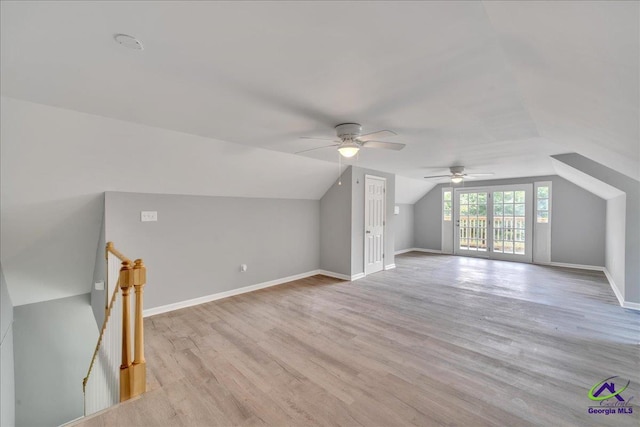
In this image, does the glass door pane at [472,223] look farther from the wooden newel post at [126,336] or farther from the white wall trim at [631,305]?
the wooden newel post at [126,336]

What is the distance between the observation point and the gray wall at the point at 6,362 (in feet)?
9.66

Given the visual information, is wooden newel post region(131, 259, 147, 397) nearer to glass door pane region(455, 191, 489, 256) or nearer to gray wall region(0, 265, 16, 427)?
gray wall region(0, 265, 16, 427)

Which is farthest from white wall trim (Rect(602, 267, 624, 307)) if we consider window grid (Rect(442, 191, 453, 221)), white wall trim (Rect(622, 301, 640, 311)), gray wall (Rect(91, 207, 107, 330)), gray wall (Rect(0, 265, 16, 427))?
gray wall (Rect(0, 265, 16, 427))

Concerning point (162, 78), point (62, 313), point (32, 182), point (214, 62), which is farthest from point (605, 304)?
point (62, 313)

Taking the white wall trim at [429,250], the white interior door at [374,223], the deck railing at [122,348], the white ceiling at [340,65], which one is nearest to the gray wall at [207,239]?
the deck railing at [122,348]

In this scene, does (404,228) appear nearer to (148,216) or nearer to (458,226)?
(458,226)

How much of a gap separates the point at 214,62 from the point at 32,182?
2623 millimetres

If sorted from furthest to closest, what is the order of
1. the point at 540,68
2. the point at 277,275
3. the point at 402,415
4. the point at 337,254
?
the point at 337,254
the point at 277,275
the point at 402,415
the point at 540,68

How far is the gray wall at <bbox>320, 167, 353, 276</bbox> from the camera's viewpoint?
535 centimetres

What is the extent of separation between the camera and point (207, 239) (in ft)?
13.8

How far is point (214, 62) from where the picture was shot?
5.61ft

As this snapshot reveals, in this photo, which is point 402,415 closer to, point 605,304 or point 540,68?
point 540,68
